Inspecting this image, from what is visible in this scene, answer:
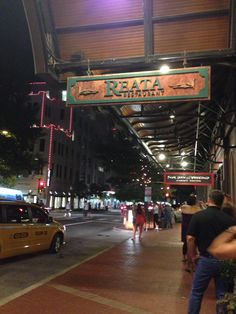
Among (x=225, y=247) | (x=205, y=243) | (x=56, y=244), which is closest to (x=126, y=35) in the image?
(x=205, y=243)

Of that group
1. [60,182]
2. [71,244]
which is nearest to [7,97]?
[71,244]

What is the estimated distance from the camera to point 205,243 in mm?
5180

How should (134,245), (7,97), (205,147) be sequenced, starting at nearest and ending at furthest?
1. (134,245)
2. (205,147)
3. (7,97)

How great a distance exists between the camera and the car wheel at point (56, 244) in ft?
42.5

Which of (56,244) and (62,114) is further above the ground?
(62,114)

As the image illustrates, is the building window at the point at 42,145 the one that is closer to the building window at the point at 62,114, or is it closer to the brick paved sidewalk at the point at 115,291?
the building window at the point at 62,114

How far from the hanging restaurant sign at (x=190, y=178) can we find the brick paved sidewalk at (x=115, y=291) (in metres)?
5.31

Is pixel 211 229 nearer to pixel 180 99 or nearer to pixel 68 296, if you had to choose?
pixel 180 99

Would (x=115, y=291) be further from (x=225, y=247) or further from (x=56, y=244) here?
(x=56, y=244)

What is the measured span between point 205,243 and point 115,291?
3.00 metres

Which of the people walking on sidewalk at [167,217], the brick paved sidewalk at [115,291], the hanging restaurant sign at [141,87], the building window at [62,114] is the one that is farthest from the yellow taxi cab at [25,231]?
the building window at [62,114]

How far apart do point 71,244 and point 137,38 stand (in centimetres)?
1033

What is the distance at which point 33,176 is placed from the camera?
60.6 meters

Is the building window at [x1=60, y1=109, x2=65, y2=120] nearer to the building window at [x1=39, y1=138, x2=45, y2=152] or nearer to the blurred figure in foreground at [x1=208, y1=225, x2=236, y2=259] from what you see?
the building window at [x1=39, y1=138, x2=45, y2=152]
